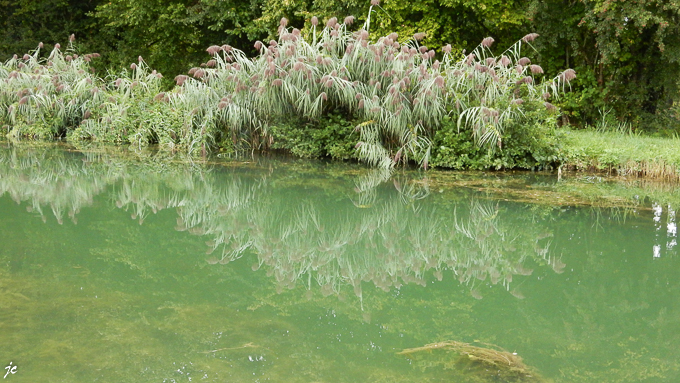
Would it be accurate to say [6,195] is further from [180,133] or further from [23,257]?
[180,133]

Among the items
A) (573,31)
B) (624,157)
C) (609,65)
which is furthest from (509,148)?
(609,65)

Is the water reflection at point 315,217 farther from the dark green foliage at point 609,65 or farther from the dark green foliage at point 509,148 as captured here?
the dark green foliage at point 609,65

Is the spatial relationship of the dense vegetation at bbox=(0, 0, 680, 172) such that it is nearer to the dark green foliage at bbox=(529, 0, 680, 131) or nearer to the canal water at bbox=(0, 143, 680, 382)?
the dark green foliage at bbox=(529, 0, 680, 131)

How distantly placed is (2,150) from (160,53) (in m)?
9.63

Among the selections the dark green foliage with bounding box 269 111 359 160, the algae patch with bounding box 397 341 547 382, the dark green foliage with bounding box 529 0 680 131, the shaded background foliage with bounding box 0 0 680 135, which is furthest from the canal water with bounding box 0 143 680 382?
the dark green foliage with bounding box 529 0 680 131

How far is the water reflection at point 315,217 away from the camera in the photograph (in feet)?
14.7

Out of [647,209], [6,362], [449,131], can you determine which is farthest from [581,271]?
[449,131]

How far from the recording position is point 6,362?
2.71 meters

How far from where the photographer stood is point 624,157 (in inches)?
334

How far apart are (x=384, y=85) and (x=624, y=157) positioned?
3.41m

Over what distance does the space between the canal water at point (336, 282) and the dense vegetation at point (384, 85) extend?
5.01 ft

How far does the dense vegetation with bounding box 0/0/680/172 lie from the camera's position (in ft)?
29.1

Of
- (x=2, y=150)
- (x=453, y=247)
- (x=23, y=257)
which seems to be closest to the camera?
(x=23, y=257)

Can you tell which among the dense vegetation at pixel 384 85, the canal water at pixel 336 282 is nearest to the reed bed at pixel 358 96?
the dense vegetation at pixel 384 85
